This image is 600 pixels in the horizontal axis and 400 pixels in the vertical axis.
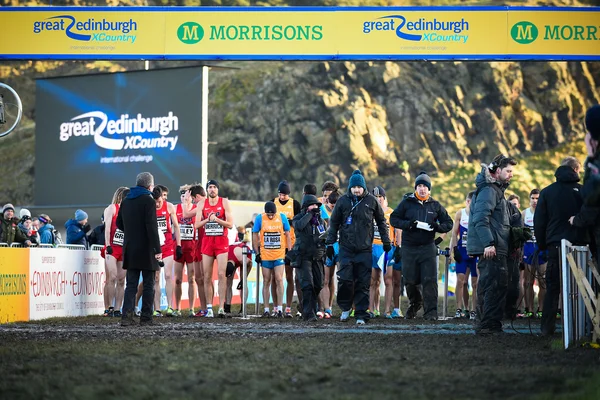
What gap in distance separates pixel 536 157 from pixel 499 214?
49753mm

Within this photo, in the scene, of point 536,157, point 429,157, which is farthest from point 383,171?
point 536,157

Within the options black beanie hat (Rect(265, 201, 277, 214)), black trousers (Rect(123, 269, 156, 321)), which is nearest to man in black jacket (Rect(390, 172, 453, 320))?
black beanie hat (Rect(265, 201, 277, 214))

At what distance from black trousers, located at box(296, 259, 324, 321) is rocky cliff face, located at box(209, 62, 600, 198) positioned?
3974 cm

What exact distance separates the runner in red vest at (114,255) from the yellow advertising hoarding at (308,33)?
236 inches

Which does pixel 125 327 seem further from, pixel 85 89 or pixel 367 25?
pixel 85 89

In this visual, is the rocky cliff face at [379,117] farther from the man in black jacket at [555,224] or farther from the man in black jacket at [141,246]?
the man in black jacket at [555,224]

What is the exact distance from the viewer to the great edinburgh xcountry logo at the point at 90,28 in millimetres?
22391

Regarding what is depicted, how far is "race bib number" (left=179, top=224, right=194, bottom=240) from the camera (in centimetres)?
1830

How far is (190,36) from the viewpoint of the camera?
22.4 metres

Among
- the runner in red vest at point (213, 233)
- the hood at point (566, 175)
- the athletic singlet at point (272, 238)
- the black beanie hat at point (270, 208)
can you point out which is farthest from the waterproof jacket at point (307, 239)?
the hood at point (566, 175)

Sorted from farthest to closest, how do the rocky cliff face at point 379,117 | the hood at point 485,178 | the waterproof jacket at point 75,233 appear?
the rocky cliff face at point 379,117 → the waterproof jacket at point 75,233 → the hood at point 485,178

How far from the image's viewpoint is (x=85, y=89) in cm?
3338

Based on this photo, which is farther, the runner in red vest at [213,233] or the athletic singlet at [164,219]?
the athletic singlet at [164,219]

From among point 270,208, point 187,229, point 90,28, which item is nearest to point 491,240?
point 270,208
